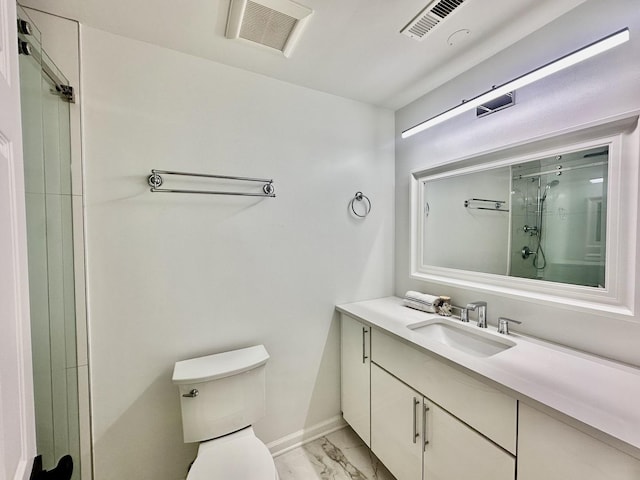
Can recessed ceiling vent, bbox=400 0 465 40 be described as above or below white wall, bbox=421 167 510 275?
above

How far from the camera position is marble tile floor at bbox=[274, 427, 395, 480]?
1.65 m

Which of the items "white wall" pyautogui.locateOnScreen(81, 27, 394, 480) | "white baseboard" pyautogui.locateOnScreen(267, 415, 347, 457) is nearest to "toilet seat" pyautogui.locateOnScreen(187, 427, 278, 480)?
"white wall" pyautogui.locateOnScreen(81, 27, 394, 480)

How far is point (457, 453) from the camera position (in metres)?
1.16

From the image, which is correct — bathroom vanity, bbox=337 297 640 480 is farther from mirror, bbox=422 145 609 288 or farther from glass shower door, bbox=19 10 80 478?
glass shower door, bbox=19 10 80 478

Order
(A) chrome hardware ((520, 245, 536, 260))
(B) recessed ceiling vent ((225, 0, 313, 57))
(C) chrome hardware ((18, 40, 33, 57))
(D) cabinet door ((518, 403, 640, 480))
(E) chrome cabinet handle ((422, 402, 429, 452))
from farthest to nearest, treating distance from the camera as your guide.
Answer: (A) chrome hardware ((520, 245, 536, 260)) → (E) chrome cabinet handle ((422, 402, 429, 452)) → (B) recessed ceiling vent ((225, 0, 313, 57)) → (C) chrome hardware ((18, 40, 33, 57)) → (D) cabinet door ((518, 403, 640, 480))

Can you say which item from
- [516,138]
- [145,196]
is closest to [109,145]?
[145,196]

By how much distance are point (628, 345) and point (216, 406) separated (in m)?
Result: 1.88

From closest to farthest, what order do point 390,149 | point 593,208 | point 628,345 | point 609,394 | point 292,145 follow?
point 609,394 < point 628,345 < point 593,208 < point 292,145 < point 390,149

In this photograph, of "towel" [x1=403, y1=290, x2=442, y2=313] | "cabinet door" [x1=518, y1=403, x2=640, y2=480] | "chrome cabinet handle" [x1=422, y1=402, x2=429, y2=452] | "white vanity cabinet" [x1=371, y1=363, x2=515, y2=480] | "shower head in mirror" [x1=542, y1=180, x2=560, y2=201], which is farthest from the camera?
"towel" [x1=403, y1=290, x2=442, y2=313]

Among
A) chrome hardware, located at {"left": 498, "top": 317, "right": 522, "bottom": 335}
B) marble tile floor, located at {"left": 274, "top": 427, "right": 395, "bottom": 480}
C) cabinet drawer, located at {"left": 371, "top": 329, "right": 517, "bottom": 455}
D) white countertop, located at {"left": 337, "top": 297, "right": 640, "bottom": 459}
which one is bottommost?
marble tile floor, located at {"left": 274, "top": 427, "right": 395, "bottom": 480}

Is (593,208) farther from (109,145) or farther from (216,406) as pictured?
(109,145)

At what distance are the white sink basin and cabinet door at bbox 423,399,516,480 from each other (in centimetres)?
35

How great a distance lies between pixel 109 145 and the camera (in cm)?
137

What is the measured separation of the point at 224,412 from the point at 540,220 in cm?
201
